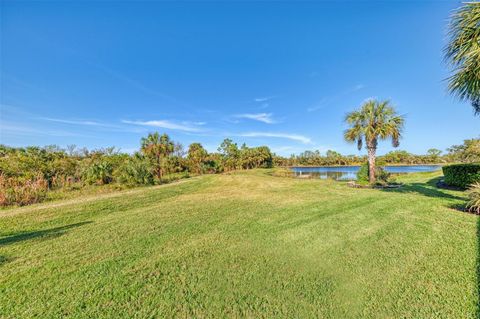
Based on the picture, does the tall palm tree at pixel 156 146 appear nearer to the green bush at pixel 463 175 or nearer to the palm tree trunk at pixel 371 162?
the palm tree trunk at pixel 371 162

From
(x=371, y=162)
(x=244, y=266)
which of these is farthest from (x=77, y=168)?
(x=371, y=162)

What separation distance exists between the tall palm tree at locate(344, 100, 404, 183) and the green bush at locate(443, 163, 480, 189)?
300cm

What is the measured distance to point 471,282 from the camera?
260 centimetres

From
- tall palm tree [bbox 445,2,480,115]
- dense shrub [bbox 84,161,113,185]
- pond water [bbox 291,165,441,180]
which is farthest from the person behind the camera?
pond water [bbox 291,165,441,180]

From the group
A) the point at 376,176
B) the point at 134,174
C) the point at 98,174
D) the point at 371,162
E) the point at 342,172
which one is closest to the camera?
the point at 371,162

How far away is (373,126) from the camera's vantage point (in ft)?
43.0

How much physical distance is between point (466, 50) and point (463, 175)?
8920 mm

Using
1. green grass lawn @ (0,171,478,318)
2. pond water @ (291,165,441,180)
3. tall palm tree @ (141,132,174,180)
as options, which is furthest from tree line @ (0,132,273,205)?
pond water @ (291,165,441,180)

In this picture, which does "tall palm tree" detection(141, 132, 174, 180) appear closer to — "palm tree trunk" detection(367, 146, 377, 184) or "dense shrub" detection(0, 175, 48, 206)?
"dense shrub" detection(0, 175, 48, 206)

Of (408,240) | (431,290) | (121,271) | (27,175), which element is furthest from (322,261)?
(27,175)

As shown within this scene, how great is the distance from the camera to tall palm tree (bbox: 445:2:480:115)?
14.9 ft

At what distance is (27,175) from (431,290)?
19.6 meters

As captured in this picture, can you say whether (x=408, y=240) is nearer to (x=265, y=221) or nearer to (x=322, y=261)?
(x=322, y=261)

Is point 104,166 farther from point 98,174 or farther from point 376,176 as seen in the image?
point 376,176
